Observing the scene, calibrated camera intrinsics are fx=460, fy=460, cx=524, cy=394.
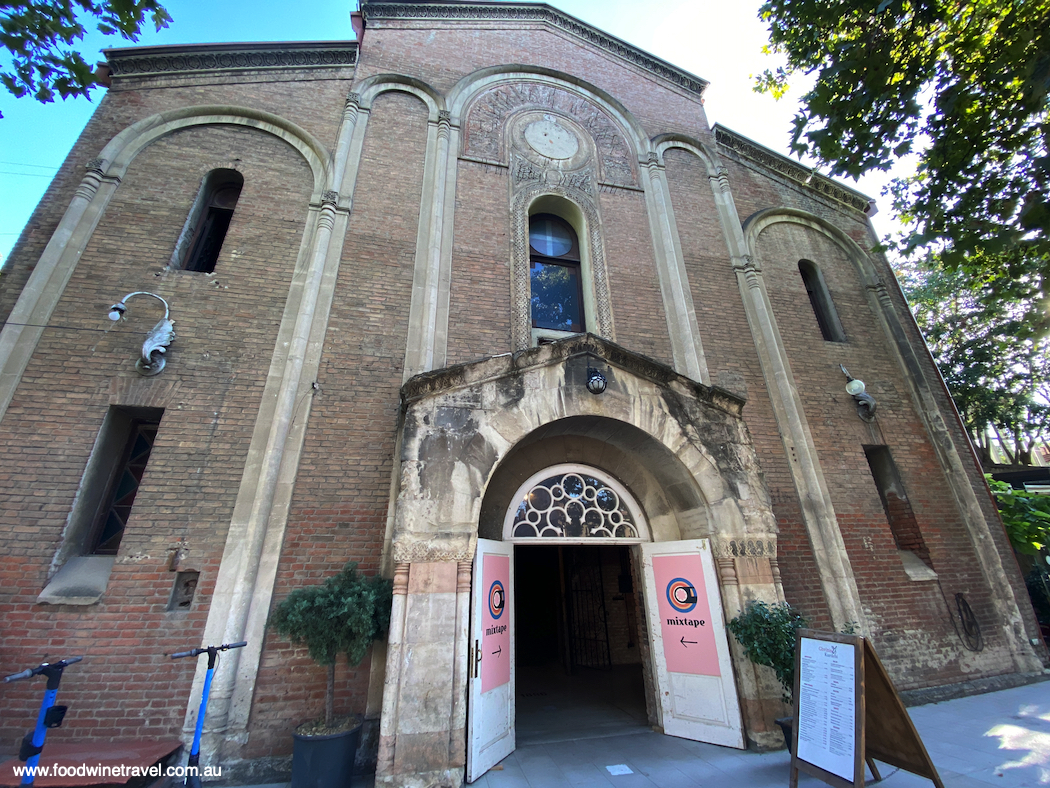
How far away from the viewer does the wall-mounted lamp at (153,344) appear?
18.3 ft

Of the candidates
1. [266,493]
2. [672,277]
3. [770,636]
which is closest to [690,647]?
[770,636]

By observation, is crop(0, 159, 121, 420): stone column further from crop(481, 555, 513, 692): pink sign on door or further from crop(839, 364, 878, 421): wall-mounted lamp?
crop(839, 364, 878, 421): wall-mounted lamp

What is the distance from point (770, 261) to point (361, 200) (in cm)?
787

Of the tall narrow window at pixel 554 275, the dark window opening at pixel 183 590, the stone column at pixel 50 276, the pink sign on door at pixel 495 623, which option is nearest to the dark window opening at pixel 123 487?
the dark window opening at pixel 183 590

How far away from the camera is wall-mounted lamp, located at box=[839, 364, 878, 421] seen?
7.83 meters

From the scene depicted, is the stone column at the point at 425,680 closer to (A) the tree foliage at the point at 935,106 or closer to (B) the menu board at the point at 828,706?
(B) the menu board at the point at 828,706

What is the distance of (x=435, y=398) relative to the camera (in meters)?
5.03

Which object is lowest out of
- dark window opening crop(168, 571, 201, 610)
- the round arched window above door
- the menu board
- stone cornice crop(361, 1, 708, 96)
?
the menu board

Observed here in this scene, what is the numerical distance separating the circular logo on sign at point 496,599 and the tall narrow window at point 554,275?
4.15m

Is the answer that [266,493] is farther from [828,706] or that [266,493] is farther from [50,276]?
[828,706]

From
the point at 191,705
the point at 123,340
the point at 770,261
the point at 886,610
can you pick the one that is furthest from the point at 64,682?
the point at 770,261

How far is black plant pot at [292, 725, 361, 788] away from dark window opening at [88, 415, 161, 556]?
127 inches

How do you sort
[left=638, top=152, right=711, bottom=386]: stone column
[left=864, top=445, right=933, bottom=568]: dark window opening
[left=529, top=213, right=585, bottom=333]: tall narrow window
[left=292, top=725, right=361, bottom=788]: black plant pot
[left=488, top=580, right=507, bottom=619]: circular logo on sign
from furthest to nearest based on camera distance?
[left=529, top=213, right=585, bottom=333]: tall narrow window → [left=638, top=152, right=711, bottom=386]: stone column → [left=864, top=445, right=933, bottom=568]: dark window opening → [left=488, top=580, right=507, bottom=619]: circular logo on sign → [left=292, top=725, right=361, bottom=788]: black plant pot

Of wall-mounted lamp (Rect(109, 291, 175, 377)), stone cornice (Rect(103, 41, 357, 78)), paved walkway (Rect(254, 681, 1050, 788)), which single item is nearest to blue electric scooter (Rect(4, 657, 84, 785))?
paved walkway (Rect(254, 681, 1050, 788))
